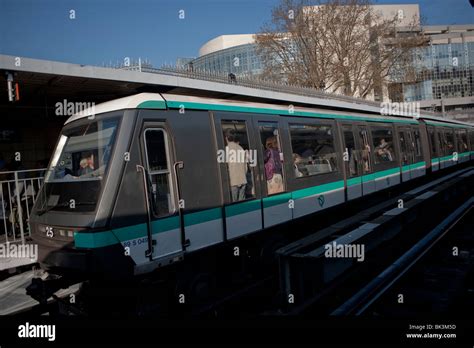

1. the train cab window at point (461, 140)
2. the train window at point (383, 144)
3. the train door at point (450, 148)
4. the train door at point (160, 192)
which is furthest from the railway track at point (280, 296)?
the train cab window at point (461, 140)

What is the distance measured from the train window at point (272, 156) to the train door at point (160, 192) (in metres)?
2.17

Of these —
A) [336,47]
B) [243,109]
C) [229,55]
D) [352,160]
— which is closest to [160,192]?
[243,109]

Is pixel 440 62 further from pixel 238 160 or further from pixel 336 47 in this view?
pixel 238 160

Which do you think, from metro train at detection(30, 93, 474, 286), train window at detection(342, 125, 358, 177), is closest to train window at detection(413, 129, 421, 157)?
train window at detection(342, 125, 358, 177)

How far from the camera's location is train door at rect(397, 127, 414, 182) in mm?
13195

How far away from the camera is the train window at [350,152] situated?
9.38m

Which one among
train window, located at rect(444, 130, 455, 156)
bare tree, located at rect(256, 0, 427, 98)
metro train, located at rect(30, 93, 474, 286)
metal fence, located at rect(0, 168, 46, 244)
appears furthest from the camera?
bare tree, located at rect(256, 0, 427, 98)

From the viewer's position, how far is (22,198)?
7.38 meters

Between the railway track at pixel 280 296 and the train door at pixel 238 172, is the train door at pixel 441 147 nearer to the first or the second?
the railway track at pixel 280 296

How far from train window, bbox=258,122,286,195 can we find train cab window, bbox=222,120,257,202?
45cm

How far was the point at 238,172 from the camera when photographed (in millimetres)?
5996

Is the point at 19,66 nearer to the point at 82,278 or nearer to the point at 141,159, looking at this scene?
the point at 141,159

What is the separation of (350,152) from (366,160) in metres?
1.03

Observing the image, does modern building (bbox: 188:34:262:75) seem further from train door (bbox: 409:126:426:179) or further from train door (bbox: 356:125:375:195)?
train door (bbox: 356:125:375:195)
